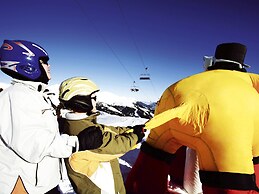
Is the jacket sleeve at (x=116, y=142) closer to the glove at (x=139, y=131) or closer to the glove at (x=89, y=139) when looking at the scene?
the glove at (x=139, y=131)

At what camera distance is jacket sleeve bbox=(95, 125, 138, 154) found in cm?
222

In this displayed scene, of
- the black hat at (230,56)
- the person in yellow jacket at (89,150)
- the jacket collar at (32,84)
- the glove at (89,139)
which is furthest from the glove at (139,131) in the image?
the black hat at (230,56)

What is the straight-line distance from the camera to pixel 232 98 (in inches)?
98.4

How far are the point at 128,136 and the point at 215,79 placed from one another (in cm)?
118

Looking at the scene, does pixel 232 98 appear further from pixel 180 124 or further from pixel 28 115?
pixel 28 115

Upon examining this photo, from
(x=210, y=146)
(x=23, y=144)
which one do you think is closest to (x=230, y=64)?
(x=210, y=146)

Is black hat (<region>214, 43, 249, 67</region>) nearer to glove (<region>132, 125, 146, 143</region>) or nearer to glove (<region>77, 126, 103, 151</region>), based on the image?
glove (<region>132, 125, 146, 143</region>)

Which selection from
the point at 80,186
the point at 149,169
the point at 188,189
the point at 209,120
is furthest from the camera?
the point at 188,189

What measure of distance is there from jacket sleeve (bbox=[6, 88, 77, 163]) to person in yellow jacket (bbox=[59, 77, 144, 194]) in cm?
43

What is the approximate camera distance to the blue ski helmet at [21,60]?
200 centimetres

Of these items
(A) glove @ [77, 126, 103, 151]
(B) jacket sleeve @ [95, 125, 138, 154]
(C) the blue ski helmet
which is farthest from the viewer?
(B) jacket sleeve @ [95, 125, 138, 154]

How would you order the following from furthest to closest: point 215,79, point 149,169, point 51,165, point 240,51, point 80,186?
point 149,169
point 240,51
point 215,79
point 80,186
point 51,165

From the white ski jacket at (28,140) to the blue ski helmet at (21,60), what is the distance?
2.7 inches

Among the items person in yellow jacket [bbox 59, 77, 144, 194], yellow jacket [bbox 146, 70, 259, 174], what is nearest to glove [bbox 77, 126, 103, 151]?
person in yellow jacket [bbox 59, 77, 144, 194]
